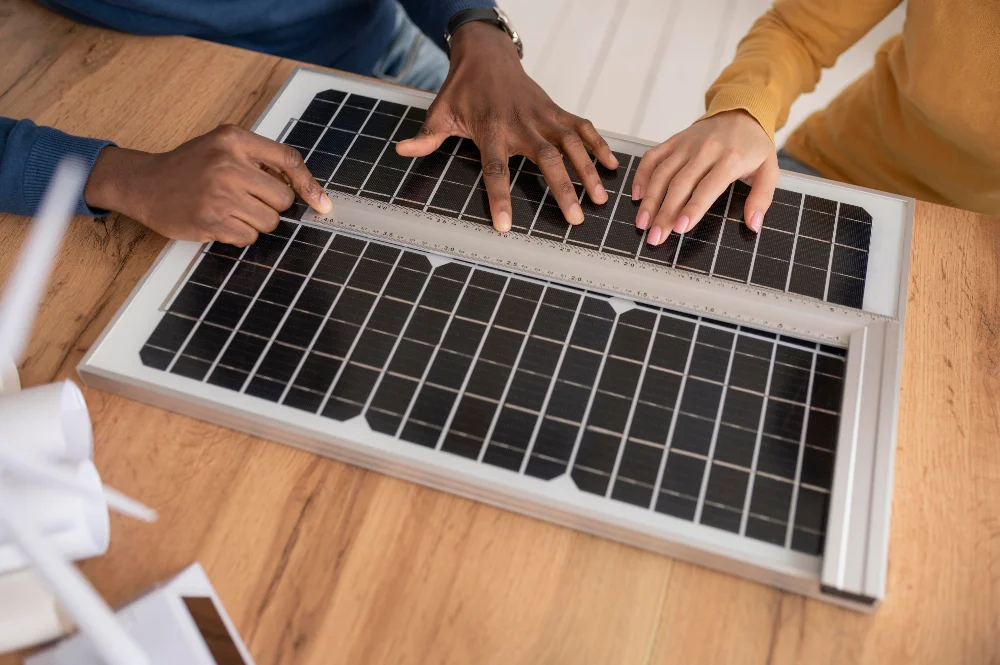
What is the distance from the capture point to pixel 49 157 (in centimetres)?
123

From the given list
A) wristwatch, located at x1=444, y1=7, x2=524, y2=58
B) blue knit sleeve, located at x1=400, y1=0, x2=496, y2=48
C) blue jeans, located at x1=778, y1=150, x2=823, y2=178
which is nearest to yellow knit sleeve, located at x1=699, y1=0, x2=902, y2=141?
blue jeans, located at x1=778, y1=150, x2=823, y2=178

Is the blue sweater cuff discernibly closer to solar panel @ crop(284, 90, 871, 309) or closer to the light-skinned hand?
solar panel @ crop(284, 90, 871, 309)

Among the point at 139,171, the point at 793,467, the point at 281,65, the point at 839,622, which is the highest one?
the point at 281,65

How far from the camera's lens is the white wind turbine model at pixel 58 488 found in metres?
0.59

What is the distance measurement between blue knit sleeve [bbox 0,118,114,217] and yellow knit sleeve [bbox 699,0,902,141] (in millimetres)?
1005

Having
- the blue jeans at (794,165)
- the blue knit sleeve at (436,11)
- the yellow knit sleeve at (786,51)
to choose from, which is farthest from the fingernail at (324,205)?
the blue jeans at (794,165)

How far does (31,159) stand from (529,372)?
0.83 m

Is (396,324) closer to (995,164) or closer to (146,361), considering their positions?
(146,361)

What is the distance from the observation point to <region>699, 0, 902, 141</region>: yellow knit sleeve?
1.36m

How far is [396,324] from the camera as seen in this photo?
1.09 meters

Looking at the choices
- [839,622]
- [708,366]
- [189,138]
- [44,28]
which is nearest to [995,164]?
[708,366]

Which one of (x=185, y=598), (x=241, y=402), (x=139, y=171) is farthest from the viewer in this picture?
(x=139, y=171)

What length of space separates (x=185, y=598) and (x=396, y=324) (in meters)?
0.42

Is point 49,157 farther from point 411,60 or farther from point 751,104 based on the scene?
point 751,104
